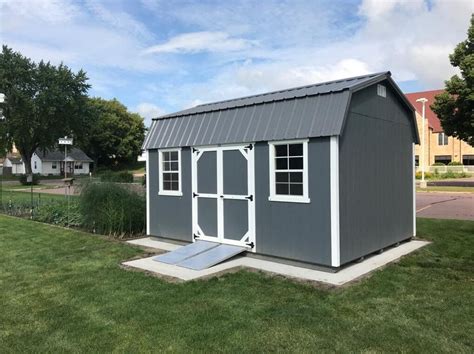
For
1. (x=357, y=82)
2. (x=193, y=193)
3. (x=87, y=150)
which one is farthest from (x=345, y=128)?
(x=87, y=150)

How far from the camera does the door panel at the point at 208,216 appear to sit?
26.9 ft

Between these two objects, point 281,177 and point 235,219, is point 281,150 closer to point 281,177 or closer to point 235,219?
point 281,177

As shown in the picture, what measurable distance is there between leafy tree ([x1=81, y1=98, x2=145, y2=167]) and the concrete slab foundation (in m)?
60.6

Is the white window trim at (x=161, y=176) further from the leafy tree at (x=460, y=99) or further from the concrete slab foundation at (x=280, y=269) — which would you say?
the leafy tree at (x=460, y=99)

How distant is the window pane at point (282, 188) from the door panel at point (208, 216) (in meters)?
1.55

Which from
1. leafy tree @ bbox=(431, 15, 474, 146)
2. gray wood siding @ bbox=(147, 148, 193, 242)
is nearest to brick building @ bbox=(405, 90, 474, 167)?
leafy tree @ bbox=(431, 15, 474, 146)

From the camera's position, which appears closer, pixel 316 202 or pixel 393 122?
pixel 316 202

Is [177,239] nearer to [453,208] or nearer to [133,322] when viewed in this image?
[133,322]

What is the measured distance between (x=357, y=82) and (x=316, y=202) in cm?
222

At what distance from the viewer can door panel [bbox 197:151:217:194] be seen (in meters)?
8.17

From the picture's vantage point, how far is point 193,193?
8.59 m

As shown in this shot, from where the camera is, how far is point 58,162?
68.8 m

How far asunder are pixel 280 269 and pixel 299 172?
1.64 meters

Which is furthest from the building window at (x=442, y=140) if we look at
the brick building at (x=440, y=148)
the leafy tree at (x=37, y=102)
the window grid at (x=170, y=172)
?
the window grid at (x=170, y=172)
